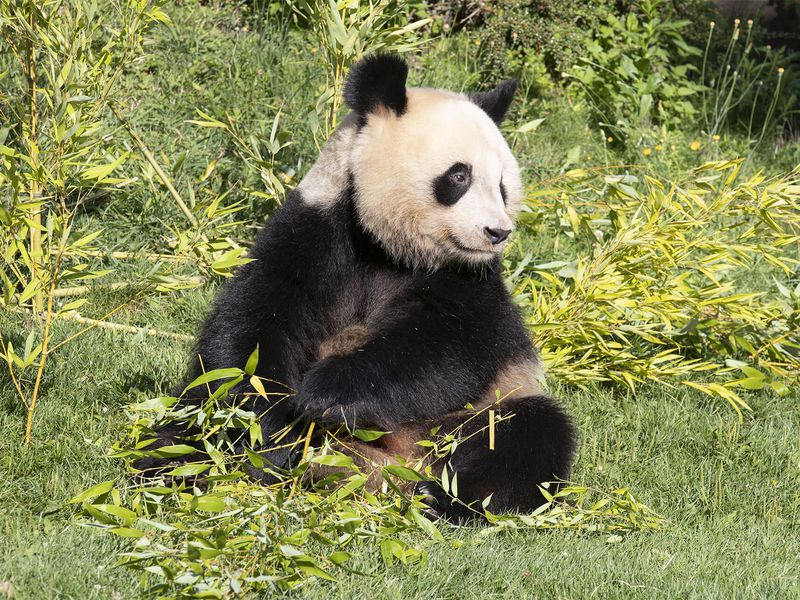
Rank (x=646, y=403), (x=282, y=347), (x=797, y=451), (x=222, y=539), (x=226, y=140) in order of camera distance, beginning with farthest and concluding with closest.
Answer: (x=226, y=140), (x=646, y=403), (x=797, y=451), (x=282, y=347), (x=222, y=539)

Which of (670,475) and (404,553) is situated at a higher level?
(404,553)

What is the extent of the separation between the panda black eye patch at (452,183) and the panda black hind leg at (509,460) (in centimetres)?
97

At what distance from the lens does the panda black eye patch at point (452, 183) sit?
14.1ft

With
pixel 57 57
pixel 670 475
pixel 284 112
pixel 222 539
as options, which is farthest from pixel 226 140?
pixel 222 539

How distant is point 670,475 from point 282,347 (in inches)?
79.8

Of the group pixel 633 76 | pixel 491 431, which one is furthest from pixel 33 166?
pixel 633 76

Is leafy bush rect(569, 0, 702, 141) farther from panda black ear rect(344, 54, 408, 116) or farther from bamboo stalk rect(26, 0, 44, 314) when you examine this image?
bamboo stalk rect(26, 0, 44, 314)

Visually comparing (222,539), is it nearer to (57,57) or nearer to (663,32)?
(57,57)

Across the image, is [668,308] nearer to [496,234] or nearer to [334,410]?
[496,234]

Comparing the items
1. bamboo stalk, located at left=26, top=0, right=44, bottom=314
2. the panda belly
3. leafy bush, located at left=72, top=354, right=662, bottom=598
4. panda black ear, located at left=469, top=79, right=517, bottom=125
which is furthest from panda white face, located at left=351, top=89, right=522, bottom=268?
bamboo stalk, located at left=26, top=0, right=44, bottom=314

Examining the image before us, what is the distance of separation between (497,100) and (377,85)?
74cm

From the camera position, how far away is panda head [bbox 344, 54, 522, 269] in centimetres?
430

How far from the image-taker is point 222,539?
3.21m

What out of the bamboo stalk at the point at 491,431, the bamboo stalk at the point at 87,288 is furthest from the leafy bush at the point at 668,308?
the bamboo stalk at the point at 87,288
